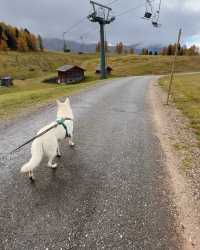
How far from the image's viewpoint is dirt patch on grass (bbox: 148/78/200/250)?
3701 mm

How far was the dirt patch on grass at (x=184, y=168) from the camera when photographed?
3701mm

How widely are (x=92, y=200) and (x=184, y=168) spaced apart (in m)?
2.88

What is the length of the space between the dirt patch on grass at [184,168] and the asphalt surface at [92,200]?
0.20 meters

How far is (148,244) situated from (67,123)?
372 cm

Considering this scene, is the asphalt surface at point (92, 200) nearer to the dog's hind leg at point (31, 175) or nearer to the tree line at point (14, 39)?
the dog's hind leg at point (31, 175)

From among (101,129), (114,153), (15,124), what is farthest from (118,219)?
(15,124)

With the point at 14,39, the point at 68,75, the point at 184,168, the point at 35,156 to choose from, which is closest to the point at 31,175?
the point at 35,156

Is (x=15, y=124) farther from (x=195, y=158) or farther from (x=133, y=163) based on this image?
(x=195, y=158)

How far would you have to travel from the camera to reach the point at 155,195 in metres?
4.45

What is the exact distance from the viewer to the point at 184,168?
559 cm

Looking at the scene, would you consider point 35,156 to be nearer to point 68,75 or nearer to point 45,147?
point 45,147

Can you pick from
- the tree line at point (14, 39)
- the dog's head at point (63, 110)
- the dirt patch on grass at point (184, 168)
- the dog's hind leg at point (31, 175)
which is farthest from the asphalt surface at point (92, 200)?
the tree line at point (14, 39)

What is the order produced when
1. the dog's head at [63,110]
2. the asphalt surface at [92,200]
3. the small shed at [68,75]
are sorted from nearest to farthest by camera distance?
the asphalt surface at [92,200]
the dog's head at [63,110]
the small shed at [68,75]

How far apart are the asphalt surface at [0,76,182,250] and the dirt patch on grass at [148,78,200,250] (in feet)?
0.67
